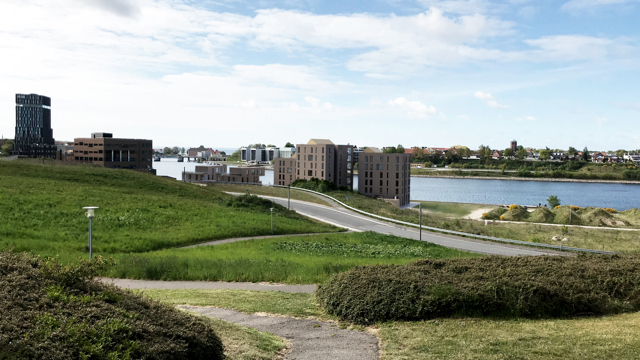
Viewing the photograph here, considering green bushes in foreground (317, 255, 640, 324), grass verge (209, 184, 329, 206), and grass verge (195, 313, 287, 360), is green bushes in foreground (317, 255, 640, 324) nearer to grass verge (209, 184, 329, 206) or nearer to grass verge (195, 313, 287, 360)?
grass verge (195, 313, 287, 360)

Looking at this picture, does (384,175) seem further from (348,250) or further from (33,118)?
(33,118)

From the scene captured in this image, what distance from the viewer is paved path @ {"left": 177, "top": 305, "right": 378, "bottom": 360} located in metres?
8.92

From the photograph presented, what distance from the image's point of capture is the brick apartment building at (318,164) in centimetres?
9306

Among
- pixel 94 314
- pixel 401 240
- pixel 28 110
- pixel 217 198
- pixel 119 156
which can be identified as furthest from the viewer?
pixel 28 110

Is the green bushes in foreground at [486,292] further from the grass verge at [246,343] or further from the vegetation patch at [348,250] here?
the vegetation patch at [348,250]

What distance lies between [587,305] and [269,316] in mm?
7752

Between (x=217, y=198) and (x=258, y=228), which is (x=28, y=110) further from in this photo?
(x=258, y=228)

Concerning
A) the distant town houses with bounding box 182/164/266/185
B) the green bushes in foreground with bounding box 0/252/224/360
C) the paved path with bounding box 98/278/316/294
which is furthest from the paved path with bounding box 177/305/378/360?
the distant town houses with bounding box 182/164/266/185

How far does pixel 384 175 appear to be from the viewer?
92.2 meters

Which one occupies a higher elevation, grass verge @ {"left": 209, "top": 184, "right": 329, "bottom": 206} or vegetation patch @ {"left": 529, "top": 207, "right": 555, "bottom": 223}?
grass verge @ {"left": 209, "top": 184, "right": 329, "bottom": 206}

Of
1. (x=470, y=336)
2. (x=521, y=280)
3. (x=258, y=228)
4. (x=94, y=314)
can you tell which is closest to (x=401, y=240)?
(x=258, y=228)

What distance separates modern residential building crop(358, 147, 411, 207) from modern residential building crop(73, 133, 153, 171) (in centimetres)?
5539

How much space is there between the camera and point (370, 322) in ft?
36.5

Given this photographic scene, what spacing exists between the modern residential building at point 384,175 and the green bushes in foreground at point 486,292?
77.6 meters
